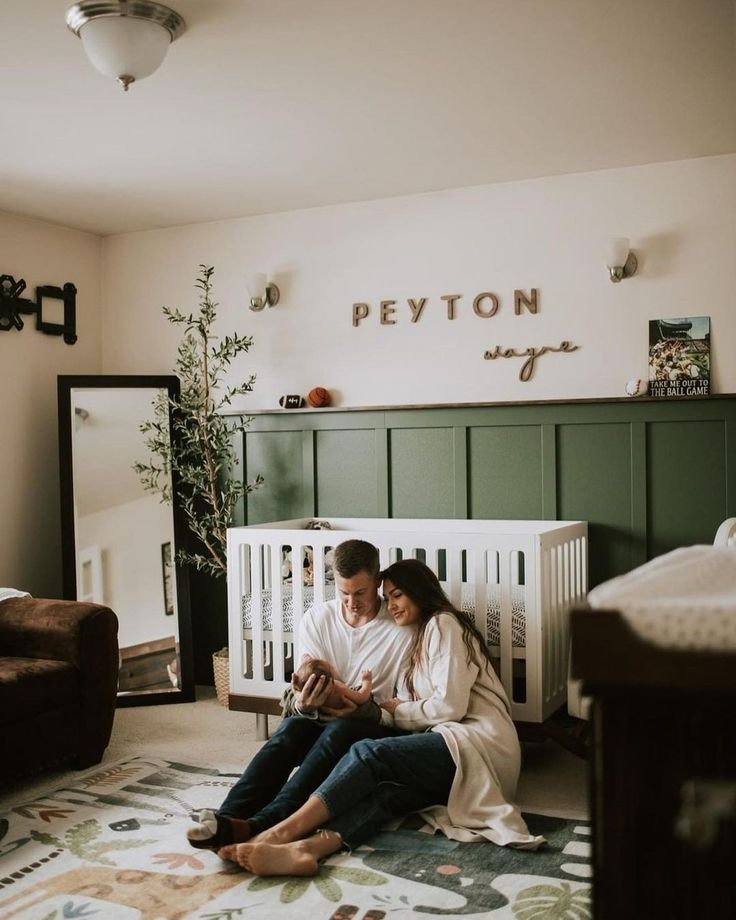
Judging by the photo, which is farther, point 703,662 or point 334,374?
point 334,374

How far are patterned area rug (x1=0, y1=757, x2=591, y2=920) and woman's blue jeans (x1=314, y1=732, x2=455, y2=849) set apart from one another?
70 mm

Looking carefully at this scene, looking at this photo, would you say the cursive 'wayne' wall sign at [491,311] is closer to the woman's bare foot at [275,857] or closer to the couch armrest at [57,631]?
the couch armrest at [57,631]

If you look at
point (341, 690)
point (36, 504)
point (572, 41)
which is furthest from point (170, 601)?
point (572, 41)

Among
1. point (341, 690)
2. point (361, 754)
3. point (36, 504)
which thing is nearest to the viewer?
point (361, 754)

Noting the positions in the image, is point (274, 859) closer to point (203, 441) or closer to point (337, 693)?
point (337, 693)

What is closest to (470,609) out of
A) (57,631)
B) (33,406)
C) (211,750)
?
(211,750)

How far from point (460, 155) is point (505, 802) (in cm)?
257

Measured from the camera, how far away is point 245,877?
2.40m

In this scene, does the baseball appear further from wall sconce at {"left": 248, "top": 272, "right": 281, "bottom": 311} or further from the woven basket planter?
the woven basket planter

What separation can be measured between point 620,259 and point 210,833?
9.25ft

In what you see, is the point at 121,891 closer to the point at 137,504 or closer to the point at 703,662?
the point at 703,662

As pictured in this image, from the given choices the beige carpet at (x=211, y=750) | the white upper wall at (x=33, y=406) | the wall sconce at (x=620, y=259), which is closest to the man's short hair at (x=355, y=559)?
the beige carpet at (x=211, y=750)

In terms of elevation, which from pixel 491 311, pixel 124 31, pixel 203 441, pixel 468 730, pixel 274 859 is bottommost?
pixel 274 859

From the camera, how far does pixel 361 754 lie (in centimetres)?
261
